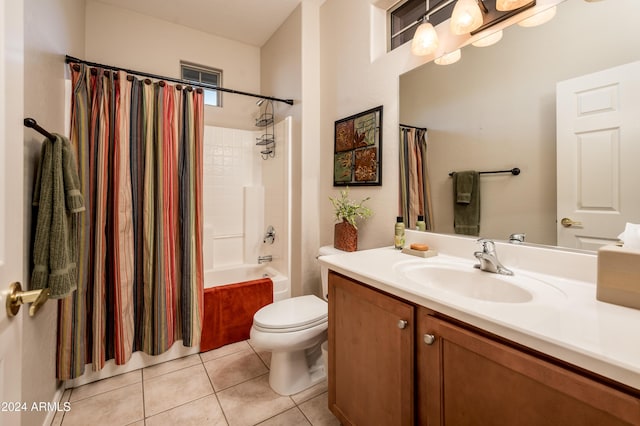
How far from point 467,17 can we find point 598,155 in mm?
782

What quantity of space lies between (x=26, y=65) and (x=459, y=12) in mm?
1835

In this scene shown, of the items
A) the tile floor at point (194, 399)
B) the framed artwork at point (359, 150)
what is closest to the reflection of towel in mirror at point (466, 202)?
the framed artwork at point (359, 150)

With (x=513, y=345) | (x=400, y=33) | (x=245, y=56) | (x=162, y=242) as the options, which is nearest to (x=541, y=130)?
(x=513, y=345)

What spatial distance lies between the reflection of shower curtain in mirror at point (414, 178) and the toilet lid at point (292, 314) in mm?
751

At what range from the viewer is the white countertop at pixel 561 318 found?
0.53 meters

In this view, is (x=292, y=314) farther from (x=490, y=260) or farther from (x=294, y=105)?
(x=294, y=105)

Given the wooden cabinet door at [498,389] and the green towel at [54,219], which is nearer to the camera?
the wooden cabinet door at [498,389]

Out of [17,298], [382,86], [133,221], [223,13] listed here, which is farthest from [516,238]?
[223,13]

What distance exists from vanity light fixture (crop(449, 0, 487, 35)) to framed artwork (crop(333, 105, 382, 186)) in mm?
569

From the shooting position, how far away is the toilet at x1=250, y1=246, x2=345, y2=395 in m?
1.52

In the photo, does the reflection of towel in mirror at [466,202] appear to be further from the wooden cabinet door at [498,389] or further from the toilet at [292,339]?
the toilet at [292,339]

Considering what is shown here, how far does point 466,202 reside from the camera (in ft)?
4.36

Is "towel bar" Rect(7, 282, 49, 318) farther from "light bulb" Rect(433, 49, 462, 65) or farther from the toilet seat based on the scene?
"light bulb" Rect(433, 49, 462, 65)

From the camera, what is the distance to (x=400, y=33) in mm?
1716
